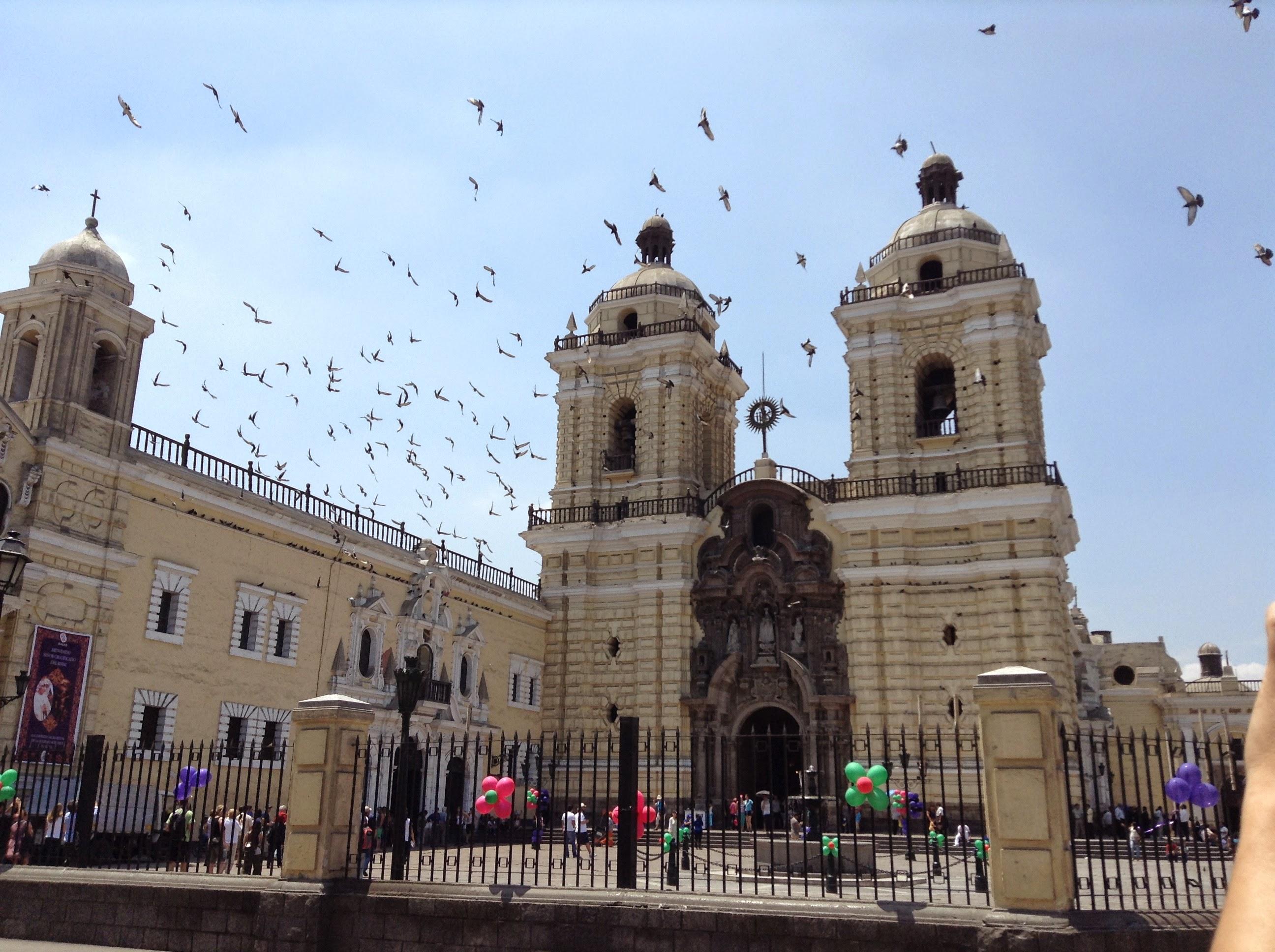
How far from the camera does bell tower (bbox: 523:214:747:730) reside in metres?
31.4

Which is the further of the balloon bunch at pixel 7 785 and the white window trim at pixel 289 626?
the white window trim at pixel 289 626

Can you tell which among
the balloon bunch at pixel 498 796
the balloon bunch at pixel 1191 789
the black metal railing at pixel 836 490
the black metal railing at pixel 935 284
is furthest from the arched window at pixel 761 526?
the balloon bunch at pixel 498 796

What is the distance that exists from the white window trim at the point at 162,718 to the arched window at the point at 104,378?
5.19 meters

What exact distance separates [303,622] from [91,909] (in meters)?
12.2

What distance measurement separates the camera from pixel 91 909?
461 inches

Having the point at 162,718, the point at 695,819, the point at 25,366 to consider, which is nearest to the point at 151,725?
the point at 162,718

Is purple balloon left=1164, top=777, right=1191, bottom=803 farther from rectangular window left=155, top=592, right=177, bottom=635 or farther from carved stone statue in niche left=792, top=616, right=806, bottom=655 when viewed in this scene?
rectangular window left=155, top=592, right=177, bottom=635

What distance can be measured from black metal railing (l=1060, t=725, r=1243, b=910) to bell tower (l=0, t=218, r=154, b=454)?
55.5ft

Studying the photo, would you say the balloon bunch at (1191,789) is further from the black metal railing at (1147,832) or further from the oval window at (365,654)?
the oval window at (365,654)

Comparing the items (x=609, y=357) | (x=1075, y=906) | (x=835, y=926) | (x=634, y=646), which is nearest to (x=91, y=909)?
(x=835, y=926)

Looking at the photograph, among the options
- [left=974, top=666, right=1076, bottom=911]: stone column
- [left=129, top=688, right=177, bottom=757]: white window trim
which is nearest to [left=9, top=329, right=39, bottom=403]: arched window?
[left=129, top=688, right=177, bottom=757]: white window trim

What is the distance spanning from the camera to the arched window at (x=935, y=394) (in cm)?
3100

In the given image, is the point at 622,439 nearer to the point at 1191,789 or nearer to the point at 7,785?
the point at 1191,789

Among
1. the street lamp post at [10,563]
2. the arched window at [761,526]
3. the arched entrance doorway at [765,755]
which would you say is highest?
the arched window at [761,526]
